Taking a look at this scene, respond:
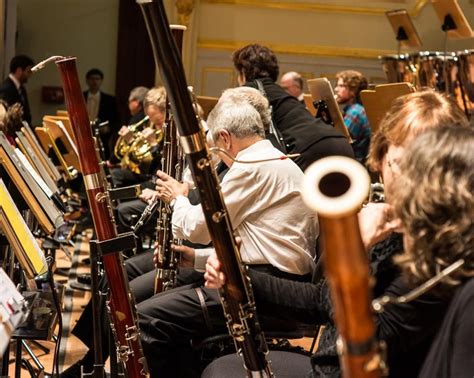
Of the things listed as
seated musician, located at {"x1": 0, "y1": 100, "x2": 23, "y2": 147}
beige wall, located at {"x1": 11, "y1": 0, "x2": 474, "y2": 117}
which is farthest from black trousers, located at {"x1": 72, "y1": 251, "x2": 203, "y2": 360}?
beige wall, located at {"x1": 11, "y1": 0, "x2": 474, "y2": 117}

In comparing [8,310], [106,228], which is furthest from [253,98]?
[8,310]

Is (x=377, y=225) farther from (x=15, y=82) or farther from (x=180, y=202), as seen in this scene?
(x=15, y=82)

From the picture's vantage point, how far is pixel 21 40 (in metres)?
11.2

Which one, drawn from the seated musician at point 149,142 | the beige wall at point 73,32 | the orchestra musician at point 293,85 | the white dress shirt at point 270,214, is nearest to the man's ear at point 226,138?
the white dress shirt at point 270,214

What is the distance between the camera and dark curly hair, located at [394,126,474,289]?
61.9 inches

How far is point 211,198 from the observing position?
218cm

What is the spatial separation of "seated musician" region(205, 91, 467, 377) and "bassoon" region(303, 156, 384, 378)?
49 cm

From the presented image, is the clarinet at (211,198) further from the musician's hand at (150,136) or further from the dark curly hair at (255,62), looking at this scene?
the musician's hand at (150,136)

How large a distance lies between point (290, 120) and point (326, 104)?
2.31 feet

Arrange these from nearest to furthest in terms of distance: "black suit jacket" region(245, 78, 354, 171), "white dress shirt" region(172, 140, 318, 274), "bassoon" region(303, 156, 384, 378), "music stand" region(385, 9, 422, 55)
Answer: "bassoon" region(303, 156, 384, 378), "white dress shirt" region(172, 140, 318, 274), "black suit jacket" region(245, 78, 354, 171), "music stand" region(385, 9, 422, 55)

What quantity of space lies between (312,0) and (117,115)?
272 centimetres

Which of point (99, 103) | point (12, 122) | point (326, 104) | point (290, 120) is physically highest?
point (99, 103)

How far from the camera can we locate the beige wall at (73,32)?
11.1 m

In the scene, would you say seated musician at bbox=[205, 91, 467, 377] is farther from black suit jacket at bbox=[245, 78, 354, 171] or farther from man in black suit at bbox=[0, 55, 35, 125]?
man in black suit at bbox=[0, 55, 35, 125]
